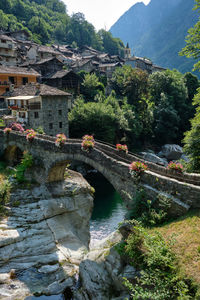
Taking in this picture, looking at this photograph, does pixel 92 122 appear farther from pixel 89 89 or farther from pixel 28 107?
pixel 89 89

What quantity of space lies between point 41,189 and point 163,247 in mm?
16153

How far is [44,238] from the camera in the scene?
18891 millimetres

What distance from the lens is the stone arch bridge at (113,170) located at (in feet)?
38.9

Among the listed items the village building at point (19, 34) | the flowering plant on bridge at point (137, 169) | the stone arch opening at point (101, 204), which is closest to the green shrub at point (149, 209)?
the flowering plant on bridge at point (137, 169)

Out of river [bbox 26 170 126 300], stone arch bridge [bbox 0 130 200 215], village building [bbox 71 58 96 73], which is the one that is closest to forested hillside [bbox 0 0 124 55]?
village building [bbox 71 58 96 73]

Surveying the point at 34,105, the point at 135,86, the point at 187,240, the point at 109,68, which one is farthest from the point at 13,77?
the point at 187,240

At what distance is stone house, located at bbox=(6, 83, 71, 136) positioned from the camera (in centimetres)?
3725

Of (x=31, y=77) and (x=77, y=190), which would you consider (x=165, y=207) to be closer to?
(x=77, y=190)

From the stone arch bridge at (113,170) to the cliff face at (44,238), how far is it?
2.35 meters

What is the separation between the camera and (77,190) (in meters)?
23.9

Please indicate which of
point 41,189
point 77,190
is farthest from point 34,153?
point 77,190

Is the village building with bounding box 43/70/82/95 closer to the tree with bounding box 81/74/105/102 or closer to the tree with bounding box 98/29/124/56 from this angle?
the tree with bounding box 81/74/105/102

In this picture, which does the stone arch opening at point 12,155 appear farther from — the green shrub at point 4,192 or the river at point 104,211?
the river at point 104,211

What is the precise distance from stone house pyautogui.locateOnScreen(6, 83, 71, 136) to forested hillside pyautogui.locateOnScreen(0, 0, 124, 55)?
7019cm
